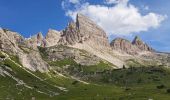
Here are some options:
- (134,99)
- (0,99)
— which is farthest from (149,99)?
(0,99)

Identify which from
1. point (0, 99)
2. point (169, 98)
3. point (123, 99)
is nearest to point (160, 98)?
point (169, 98)

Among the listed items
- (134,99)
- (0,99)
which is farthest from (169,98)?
(0,99)

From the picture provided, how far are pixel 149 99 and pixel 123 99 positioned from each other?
1855cm

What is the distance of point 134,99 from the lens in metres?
188

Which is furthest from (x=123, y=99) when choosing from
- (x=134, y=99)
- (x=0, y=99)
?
(x=0, y=99)

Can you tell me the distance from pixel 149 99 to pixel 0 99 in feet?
260

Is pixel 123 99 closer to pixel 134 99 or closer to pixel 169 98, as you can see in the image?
pixel 134 99

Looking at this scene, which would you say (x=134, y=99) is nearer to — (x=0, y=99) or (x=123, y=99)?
(x=123, y=99)

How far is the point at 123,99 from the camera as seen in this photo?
19712cm

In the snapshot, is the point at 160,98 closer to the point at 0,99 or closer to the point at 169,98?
the point at 169,98

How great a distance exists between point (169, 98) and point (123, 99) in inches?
978

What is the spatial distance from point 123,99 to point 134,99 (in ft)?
34.7

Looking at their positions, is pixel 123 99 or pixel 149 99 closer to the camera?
pixel 149 99

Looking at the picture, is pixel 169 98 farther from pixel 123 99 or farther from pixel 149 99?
pixel 123 99
